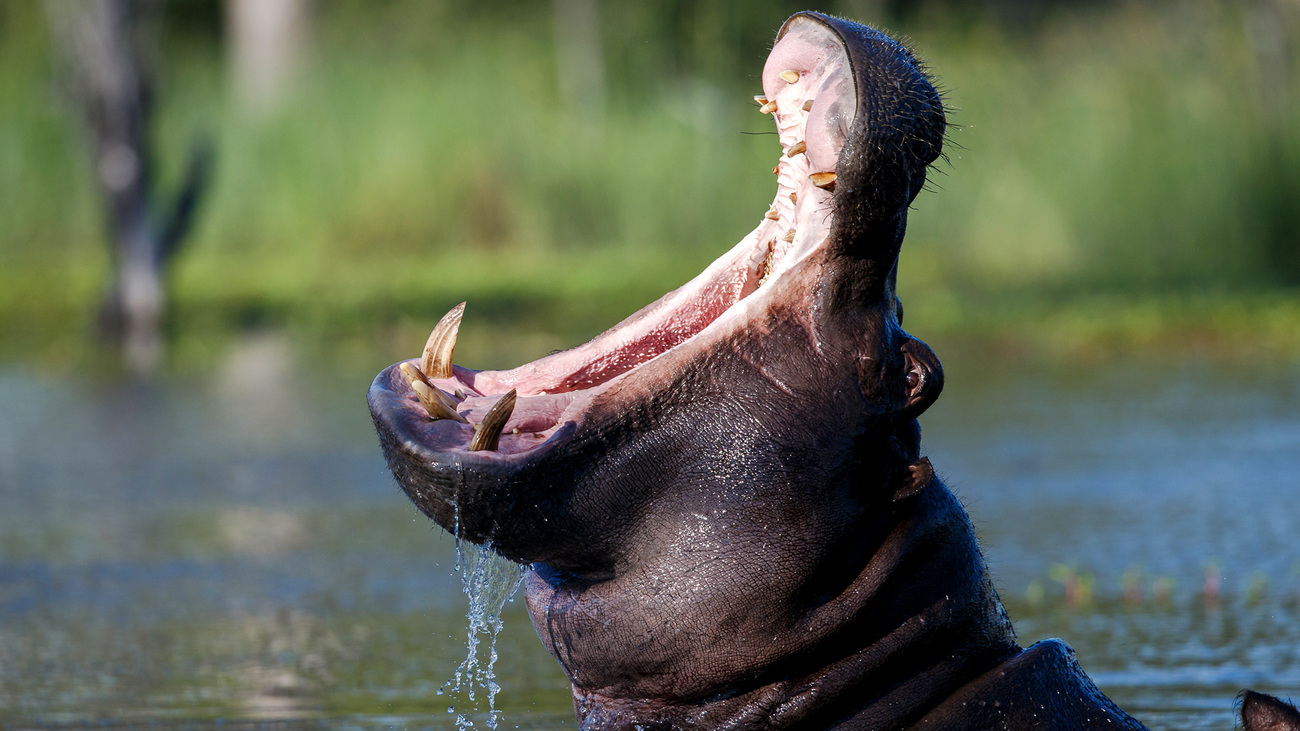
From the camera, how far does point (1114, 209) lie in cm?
1141

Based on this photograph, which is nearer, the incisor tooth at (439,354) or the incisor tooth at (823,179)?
the incisor tooth at (823,179)

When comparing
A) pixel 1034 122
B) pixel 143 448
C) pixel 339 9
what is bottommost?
pixel 143 448

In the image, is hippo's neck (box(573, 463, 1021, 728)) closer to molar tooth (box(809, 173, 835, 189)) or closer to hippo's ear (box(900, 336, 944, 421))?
hippo's ear (box(900, 336, 944, 421))

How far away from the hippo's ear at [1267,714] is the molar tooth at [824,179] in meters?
0.83

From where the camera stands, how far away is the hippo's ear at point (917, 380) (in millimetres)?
2279

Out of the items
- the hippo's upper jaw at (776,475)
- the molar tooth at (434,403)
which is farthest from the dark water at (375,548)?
the molar tooth at (434,403)

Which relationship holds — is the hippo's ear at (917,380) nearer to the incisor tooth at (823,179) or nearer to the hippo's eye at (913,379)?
the hippo's eye at (913,379)

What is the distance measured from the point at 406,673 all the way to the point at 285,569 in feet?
4.38

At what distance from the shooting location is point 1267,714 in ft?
7.39

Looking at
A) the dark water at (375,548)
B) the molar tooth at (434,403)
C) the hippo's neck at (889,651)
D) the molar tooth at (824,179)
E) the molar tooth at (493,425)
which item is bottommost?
the hippo's neck at (889,651)

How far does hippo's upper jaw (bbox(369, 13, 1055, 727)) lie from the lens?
2.21 m

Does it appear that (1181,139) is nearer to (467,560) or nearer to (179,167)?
(179,167)

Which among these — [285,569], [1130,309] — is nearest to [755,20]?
[1130,309]

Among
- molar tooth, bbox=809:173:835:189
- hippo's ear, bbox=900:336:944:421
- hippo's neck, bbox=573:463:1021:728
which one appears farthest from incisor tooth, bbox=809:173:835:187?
hippo's neck, bbox=573:463:1021:728
